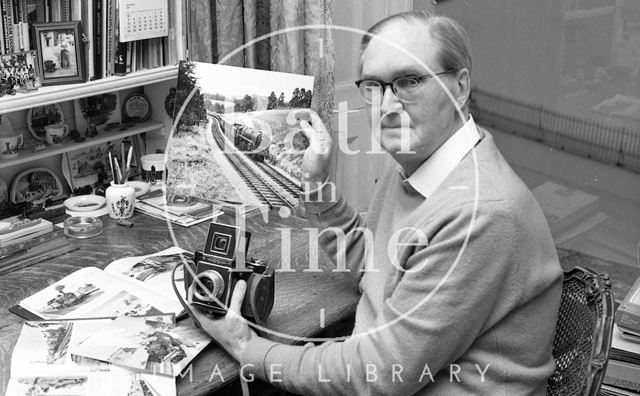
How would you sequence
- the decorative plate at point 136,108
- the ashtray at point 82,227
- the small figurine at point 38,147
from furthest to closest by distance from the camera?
the decorative plate at point 136,108, the small figurine at point 38,147, the ashtray at point 82,227

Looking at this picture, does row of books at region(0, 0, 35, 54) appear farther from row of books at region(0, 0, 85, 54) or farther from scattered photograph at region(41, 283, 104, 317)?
scattered photograph at region(41, 283, 104, 317)

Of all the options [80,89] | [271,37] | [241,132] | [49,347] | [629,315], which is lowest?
[629,315]

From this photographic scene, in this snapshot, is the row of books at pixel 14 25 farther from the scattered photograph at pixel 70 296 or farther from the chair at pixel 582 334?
the chair at pixel 582 334

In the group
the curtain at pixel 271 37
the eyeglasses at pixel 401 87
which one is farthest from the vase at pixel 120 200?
the eyeglasses at pixel 401 87

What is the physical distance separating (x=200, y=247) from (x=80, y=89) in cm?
54

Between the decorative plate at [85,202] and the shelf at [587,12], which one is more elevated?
the shelf at [587,12]

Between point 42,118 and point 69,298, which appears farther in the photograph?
point 42,118

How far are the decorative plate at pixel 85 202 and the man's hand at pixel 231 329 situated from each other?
0.77 metres

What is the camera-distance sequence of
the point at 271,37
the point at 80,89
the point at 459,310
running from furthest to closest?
the point at 271,37 < the point at 80,89 < the point at 459,310

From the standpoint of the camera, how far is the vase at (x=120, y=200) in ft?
6.45

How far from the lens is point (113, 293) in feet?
5.18

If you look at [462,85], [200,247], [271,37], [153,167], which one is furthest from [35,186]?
[462,85]

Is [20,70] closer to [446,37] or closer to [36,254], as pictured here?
[36,254]

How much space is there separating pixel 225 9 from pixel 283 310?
1.02m
